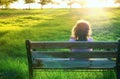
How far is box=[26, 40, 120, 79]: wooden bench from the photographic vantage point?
8.52 meters

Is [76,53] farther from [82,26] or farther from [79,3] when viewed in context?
[79,3]

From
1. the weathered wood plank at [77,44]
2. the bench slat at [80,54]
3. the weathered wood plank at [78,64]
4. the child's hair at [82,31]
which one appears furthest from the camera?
the child's hair at [82,31]

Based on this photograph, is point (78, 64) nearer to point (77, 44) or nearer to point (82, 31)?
point (77, 44)

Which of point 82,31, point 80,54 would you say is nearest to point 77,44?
point 80,54

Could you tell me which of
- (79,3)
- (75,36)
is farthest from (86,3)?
(75,36)

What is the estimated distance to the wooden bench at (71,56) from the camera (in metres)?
8.52

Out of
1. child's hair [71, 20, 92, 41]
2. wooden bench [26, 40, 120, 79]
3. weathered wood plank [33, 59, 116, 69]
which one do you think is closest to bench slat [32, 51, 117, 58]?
wooden bench [26, 40, 120, 79]

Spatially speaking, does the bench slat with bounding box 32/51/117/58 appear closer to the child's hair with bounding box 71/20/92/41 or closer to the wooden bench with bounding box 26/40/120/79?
the wooden bench with bounding box 26/40/120/79

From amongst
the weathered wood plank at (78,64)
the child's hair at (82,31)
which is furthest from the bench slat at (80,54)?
the child's hair at (82,31)

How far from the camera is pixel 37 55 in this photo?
28.5 ft

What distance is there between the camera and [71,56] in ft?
28.3

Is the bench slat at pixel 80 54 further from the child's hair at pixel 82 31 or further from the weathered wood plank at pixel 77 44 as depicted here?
the child's hair at pixel 82 31

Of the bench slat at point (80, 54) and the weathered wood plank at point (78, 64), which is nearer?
the bench slat at point (80, 54)

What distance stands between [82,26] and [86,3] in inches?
6197
